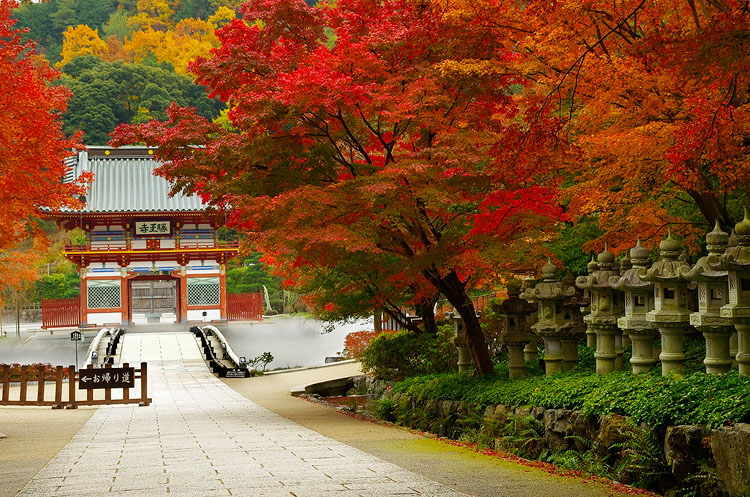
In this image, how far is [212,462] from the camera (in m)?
8.22

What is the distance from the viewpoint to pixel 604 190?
10766 mm

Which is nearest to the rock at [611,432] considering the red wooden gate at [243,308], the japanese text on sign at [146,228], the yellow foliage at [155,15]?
the red wooden gate at [243,308]

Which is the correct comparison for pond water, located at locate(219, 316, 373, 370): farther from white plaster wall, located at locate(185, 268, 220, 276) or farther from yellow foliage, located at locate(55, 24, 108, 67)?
yellow foliage, located at locate(55, 24, 108, 67)

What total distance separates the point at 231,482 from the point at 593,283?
5.47 metres

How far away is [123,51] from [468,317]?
67465 mm

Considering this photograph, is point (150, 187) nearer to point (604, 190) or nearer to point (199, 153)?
point (199, 153)

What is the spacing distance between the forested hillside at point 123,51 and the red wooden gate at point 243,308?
21043mm

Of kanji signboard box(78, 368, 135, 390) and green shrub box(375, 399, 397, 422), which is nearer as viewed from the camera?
green shrub box(375, 399, 397, 422)

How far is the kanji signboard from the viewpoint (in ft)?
53.1

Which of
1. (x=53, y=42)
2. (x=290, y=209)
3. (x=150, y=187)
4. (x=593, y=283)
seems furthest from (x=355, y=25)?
(x=53, y=42)

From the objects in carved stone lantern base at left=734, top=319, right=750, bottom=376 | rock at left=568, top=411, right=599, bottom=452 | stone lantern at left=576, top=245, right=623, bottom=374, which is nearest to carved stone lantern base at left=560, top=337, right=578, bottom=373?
stone lantern at left=576, top=245, right=623, bottom=374

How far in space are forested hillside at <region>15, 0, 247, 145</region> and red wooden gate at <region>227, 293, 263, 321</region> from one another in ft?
69.0

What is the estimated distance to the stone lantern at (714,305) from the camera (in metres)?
8.05

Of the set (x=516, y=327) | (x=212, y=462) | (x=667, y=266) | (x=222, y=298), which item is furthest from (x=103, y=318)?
(x=667, y=266)
